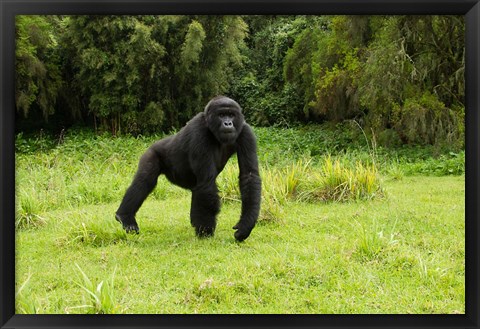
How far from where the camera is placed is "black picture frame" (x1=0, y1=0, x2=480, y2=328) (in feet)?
9.59

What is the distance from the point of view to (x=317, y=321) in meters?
2.93

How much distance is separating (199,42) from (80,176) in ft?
10.8

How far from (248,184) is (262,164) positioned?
12.5 feet

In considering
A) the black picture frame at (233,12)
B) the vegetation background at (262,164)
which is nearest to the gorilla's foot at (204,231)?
the vegetation background at (262,164)

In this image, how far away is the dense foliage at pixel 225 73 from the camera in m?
8.80

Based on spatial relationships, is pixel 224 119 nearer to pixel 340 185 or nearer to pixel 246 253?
pixel 246 253

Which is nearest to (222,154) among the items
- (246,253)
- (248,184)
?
(248,184)

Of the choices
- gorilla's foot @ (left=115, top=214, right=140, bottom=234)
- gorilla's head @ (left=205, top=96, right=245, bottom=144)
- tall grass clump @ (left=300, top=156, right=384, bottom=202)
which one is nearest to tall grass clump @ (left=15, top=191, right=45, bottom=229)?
gorilla's foot @ (left=115, top=214, right=140, bottom=234)

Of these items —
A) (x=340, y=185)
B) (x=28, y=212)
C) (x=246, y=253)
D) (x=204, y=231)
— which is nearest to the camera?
(x=246, y=253)

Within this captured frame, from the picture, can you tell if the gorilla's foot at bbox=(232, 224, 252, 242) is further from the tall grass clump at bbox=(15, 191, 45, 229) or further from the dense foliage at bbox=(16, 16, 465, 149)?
the dense foliage at bbox=(16, 16, 465, 149)

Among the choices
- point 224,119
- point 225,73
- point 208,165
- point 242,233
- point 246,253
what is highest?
point 225,73

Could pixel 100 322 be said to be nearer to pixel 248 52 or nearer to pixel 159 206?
pixel 159 206

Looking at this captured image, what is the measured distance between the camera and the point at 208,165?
468cm

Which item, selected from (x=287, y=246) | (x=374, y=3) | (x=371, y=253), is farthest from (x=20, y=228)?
(x=374, y=3)
